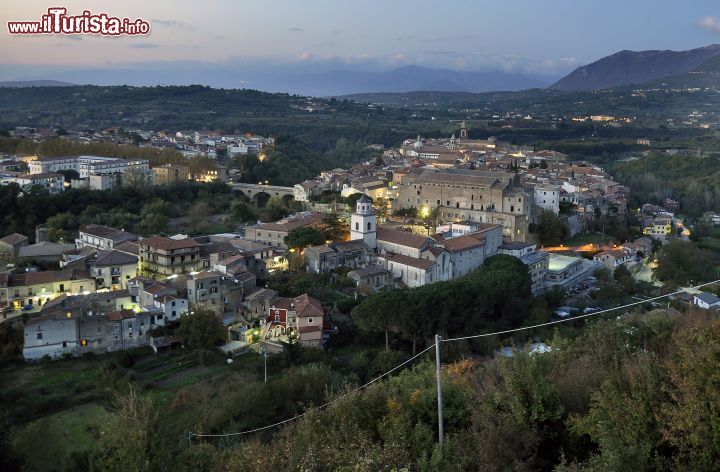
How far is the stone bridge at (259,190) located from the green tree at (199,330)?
1803cm

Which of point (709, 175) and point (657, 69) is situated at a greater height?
point (657, 69)

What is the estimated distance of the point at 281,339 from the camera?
16500 mm

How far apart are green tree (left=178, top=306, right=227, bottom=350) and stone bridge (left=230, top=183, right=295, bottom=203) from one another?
18026 mm

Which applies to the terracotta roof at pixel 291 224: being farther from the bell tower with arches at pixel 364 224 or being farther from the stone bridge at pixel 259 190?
the stone bridge at pixel 259 190

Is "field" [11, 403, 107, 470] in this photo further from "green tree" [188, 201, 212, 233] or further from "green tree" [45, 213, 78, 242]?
"green tree" [188, 201, 212, 233]

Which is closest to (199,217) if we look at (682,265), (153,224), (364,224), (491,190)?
(153,224)

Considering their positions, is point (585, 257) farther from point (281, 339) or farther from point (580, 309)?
point (281, 339)

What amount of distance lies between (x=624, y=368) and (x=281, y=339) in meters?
10.3

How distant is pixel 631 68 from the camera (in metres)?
156

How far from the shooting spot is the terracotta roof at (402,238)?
21359 millimetres

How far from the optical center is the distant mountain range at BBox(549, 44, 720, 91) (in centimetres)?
14762

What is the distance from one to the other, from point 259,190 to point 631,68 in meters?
144

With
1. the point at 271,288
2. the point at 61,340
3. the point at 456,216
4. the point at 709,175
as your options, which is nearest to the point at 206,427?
the point at 61,340

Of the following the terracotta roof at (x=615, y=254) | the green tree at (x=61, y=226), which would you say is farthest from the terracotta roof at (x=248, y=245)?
the terracotta roof at (x=615, y=254)
